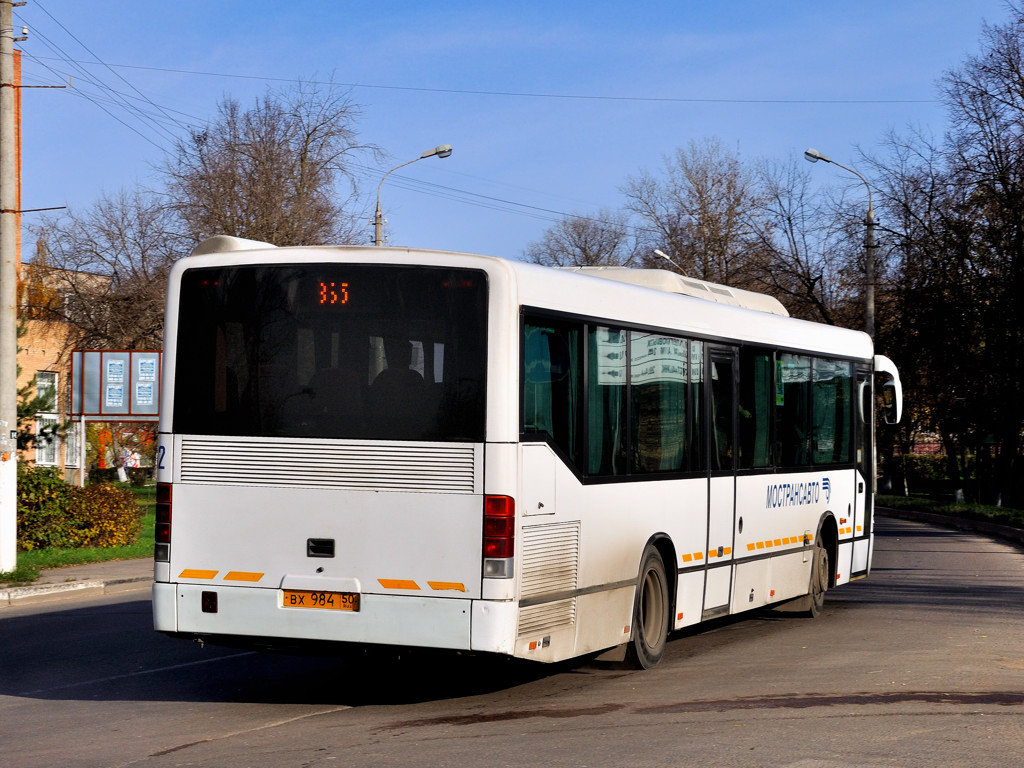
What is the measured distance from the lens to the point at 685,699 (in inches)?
350

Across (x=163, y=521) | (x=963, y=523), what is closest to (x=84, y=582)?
(x=163, y=521)

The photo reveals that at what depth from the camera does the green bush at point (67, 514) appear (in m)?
21.0

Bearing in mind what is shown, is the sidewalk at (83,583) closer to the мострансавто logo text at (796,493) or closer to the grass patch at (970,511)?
the мострансавто logo text at (796,493)

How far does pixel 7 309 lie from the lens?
16766 mm

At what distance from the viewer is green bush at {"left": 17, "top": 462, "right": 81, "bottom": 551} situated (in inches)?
826

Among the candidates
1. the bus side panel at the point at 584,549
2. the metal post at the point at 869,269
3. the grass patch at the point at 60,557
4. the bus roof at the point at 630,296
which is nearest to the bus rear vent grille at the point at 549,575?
the bus side panel at the point at 584,549

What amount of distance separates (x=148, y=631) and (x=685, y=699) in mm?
6184

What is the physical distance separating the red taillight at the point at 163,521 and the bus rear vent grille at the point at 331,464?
0.15m

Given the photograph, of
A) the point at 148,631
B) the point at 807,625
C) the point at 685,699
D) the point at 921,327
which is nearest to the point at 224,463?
the point at 685,699

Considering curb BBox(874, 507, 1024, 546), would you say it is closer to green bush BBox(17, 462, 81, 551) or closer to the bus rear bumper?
green bush BBox(17, 462, 81, 551)

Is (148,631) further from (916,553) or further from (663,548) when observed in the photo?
(916,553)

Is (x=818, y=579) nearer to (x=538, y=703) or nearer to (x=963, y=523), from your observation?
(x=538, y=703)

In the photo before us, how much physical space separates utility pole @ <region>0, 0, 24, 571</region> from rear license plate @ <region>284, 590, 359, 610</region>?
30.2 ft

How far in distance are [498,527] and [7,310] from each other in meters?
10.6
